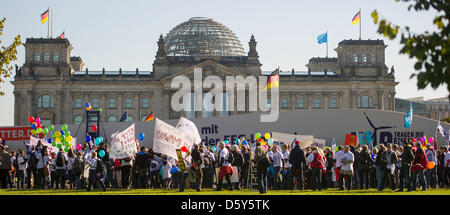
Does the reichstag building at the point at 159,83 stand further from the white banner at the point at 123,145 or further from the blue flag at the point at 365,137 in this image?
the white banner at the point at 123,145

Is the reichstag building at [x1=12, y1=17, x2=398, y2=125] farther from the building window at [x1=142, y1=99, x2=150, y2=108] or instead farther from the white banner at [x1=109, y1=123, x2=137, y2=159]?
the white banner at [x1=109, y1=123, x2=137, y2=159]

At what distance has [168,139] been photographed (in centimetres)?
2388

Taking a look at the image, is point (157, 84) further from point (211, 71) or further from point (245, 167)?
point (245, 167)

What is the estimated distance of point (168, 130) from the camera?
23812 mm

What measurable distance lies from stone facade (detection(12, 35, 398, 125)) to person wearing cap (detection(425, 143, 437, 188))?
57.8 m

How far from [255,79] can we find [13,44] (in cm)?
6022

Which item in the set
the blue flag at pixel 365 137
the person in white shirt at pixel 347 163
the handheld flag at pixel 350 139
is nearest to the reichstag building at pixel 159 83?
the blue flag at pixel 365 137

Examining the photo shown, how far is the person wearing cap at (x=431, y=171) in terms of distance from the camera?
25.6 meters

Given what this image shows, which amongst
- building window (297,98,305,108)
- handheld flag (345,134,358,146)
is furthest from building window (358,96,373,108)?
handheld flag (345,134,358,146)

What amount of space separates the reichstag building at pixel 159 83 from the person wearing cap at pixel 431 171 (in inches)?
2266

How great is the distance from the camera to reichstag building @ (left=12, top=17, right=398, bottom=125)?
85.8m
